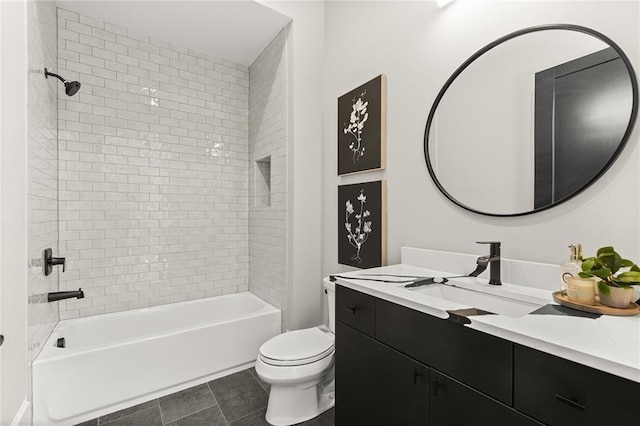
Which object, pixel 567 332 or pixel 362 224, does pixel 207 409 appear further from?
pixel 567 332

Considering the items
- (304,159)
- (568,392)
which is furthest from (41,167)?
(568,392)

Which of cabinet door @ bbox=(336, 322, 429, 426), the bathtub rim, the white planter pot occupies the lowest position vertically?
the bathtub rim

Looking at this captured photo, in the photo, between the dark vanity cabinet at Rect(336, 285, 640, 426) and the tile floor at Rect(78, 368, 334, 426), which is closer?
the dark vanity cabinet at Rect(336, 285, 640, 426)

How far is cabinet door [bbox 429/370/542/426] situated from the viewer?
841 mm

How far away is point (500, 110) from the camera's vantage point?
1.41 m

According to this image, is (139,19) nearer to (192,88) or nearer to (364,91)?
(192,88)

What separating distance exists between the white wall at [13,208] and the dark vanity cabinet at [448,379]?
1.44 meters

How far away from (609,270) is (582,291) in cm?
10

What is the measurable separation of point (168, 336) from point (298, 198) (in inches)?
54.3

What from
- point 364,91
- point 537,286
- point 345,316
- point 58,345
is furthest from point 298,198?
point 58,345

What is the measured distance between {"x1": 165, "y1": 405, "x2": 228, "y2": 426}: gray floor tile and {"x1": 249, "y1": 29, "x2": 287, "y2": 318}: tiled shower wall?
91 cm

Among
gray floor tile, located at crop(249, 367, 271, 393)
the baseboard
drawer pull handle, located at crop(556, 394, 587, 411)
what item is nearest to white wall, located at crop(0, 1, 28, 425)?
the baseboard

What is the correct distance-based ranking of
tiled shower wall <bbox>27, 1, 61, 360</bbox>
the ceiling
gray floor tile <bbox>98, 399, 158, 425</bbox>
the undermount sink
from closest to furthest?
1. the undermount sink
2. tiled shower wall <bbox>27, 1, 61, 360</bbox>
3. gray floor tile <bbox>98, 399, 158, 425</bbox>
4. the ceiling

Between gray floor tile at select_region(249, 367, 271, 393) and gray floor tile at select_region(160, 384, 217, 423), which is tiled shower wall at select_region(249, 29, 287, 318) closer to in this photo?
gray floor tile at select_region(249, 367, 271, 393)
